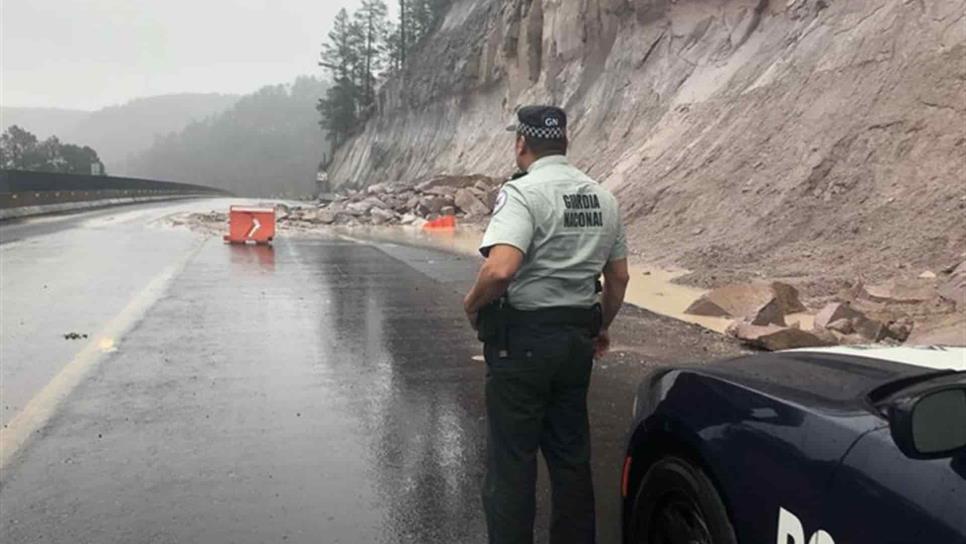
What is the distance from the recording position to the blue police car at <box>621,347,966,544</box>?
6.27ft

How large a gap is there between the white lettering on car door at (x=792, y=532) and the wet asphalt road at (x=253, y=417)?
1.65 metres

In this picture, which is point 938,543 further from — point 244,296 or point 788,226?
point 788,226

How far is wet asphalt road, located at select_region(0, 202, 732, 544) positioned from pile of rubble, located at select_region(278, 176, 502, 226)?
21.6 meters

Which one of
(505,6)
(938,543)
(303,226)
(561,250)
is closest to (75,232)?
(303,226)

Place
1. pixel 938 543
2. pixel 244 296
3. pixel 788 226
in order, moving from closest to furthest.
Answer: pixel 938 543 → pixel 244 296 → pixel 788 226

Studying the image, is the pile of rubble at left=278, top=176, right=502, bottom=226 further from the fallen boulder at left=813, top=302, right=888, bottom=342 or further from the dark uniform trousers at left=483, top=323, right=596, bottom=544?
the dark uniform trousers at left=483, top=323, right=596, bottom=544

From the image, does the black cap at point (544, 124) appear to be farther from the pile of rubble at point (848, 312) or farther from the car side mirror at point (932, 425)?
the pile of rubble at point (848, 312)

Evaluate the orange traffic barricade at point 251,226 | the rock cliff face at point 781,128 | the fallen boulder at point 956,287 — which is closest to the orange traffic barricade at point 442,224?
the rock cliff face at point 781,128

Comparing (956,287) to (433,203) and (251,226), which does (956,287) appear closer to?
(251,226)

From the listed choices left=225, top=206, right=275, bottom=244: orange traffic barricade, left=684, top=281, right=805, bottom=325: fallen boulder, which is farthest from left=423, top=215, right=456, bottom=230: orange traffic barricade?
left=684, top=281, right=805, bottom=325: fallen boulder

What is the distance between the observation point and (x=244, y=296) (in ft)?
36.8

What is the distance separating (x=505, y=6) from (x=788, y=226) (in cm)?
3773

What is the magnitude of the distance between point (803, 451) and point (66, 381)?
595 cm

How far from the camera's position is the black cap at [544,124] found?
10.9 ft
